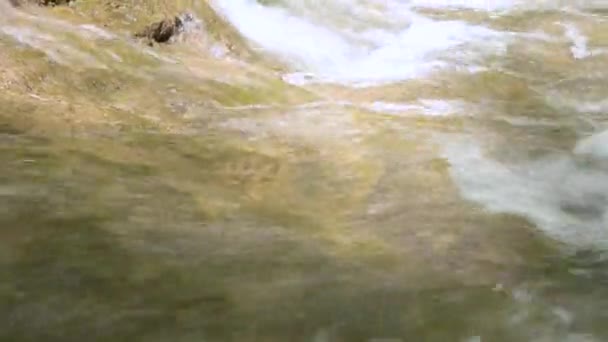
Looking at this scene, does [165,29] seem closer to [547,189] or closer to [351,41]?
[351,41]

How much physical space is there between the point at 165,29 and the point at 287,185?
3.63m

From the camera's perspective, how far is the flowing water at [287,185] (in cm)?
391

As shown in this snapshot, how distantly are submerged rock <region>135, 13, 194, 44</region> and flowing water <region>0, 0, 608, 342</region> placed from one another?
115 millimetres

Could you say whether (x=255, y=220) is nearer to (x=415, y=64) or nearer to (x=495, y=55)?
Result: (x=415, y=64)

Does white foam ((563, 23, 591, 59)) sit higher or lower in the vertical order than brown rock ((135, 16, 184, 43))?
lower

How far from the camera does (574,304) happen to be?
426 cm

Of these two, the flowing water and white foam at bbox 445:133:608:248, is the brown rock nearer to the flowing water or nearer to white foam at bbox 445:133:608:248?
the flowing water

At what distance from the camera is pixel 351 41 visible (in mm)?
10875

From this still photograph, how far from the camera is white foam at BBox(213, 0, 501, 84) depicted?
9.57 m

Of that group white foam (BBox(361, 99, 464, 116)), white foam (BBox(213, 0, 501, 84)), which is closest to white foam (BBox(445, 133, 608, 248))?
white foam (BBox(361, 99, 464, 116))

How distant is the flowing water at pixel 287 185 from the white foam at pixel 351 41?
0.22 feet

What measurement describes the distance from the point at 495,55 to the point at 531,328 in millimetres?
6835

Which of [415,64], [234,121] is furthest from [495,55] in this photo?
[234,121]

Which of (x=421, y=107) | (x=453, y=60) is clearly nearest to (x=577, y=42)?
(x=453, y=60)
